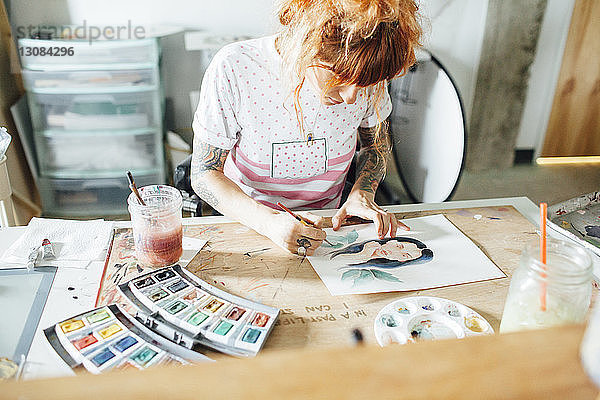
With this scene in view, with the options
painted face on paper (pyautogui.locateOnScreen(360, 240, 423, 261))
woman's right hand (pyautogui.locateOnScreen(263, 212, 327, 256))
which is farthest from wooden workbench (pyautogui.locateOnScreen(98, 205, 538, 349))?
painted face on paper (pyautogui.locateOnScreen(360, 240, 423, 261))

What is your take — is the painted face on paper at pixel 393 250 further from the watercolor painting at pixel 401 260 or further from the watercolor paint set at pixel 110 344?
the watercolor paint set at pixel 110 344

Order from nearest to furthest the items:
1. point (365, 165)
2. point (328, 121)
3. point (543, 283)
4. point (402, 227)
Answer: point (543, 283) → point (402, 227) → point (328, 121) → point (365, 165)

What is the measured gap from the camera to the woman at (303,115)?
0.98 meters

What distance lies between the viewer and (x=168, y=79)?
→ 8.39ft

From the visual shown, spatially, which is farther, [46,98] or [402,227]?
[46,98]

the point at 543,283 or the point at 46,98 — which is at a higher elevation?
the point at 543,283

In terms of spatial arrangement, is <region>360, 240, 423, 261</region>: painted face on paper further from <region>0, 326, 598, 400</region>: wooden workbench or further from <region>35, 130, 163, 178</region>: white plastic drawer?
<region>35, 130, 163, 178</region>: white plastic drawer

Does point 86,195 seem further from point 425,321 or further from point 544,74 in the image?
point 544,74

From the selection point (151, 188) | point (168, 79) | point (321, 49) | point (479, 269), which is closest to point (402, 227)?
point (479, 269)

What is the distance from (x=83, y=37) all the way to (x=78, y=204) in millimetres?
782

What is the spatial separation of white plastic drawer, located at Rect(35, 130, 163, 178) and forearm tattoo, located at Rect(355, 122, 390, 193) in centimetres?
125

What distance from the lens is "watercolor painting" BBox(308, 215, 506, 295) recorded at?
0.97 metres

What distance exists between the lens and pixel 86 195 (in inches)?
99.0

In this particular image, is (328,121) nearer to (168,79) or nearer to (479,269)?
(479,269)
